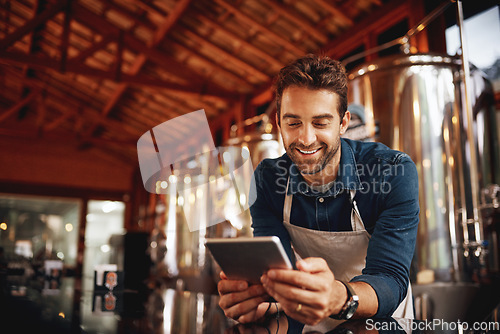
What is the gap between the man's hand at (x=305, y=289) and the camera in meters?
0.99

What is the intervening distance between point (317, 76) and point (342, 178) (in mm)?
366

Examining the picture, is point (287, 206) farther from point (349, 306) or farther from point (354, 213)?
point (349, 306)

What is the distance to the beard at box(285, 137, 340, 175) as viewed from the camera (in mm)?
1476

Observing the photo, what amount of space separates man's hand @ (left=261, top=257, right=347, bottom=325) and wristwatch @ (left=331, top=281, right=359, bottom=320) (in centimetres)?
7

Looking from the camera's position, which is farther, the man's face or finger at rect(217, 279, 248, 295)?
the man's face

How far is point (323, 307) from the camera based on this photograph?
39.6 inches

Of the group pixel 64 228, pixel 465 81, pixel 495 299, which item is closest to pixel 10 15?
pixel 64 228

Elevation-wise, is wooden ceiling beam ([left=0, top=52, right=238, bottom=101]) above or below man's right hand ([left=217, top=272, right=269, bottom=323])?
above

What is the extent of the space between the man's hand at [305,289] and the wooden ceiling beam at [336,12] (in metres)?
5.21

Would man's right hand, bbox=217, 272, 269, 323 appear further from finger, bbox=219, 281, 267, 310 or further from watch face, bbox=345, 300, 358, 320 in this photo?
watch face, bbox=345, 300, 358, 320

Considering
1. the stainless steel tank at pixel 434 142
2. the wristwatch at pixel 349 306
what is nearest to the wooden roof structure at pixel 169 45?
the stainless steel tank at pixel 434 142

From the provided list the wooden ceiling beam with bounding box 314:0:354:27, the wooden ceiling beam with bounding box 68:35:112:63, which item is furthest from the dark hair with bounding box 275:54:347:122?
the wooden ceiling beam with bounding box 68:35:112:63

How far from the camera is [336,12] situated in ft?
19.0

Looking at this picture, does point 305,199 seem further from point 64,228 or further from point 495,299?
point 64,228
